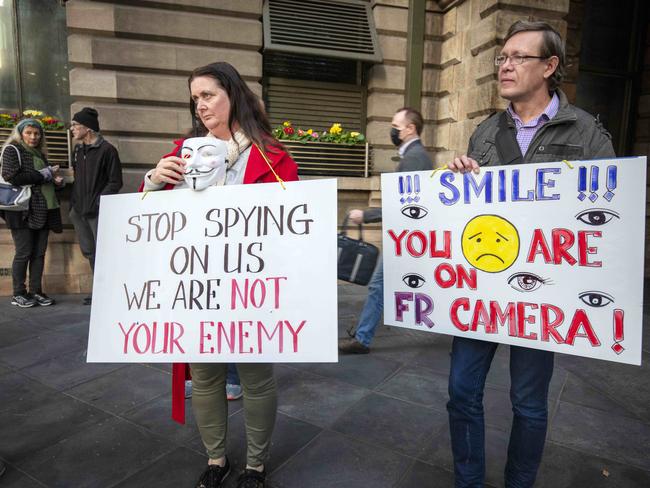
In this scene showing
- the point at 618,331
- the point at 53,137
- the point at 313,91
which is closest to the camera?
the point at 618,331

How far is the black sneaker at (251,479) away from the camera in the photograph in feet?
7.14

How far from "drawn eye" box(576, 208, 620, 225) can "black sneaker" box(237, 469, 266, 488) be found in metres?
1.82

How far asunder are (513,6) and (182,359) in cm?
602

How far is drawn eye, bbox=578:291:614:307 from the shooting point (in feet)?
5.57

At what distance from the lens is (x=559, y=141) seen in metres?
1.81

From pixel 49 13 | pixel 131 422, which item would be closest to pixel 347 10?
pixel 49 13

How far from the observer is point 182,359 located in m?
1.88

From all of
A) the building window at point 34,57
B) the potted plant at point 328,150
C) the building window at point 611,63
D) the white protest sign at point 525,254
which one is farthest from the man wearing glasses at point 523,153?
the building window at point 611,63

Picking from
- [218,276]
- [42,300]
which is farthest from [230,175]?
[42,300]

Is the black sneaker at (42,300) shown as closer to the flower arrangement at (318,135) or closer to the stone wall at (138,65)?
the stone wall at (138,65)

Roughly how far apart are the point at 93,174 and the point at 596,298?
5.29 metres

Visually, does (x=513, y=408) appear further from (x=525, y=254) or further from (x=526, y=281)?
(x=525, y=254)

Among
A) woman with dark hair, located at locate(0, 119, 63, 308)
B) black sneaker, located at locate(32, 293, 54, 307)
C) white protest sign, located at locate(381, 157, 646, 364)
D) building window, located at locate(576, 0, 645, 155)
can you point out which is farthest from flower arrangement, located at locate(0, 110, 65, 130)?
building window, located at locate(576, 0, 645, 155)

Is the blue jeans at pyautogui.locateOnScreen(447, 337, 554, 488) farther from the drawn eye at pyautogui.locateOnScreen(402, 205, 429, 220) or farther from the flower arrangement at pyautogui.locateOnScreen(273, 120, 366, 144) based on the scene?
the flower arrangement at pyautogui.locateOnScreen(273, 120, 366, 144)
